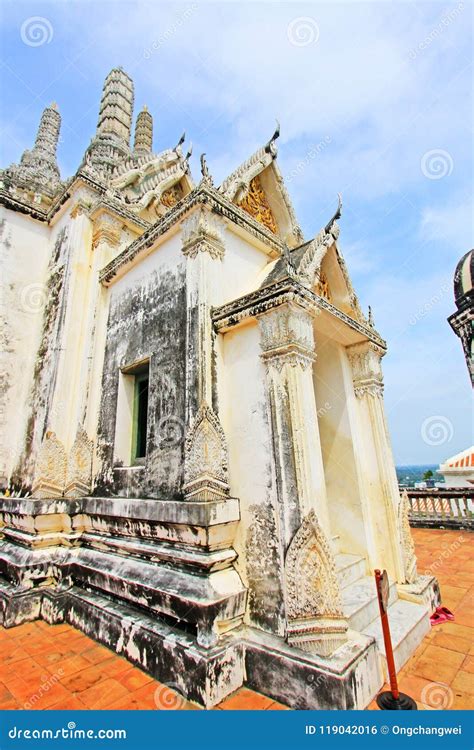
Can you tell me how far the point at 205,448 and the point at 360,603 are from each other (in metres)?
2.35

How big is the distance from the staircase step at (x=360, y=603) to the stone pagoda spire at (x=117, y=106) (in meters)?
17.5

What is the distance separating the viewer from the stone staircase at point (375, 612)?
12.0 feet

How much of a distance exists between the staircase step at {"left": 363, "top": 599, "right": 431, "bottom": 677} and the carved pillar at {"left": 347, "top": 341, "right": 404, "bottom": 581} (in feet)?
1.51

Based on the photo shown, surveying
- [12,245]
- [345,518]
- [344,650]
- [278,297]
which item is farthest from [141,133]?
[344,650]

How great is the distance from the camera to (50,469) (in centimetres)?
570

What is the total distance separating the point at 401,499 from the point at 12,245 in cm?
889

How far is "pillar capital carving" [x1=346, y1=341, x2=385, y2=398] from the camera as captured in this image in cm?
561
